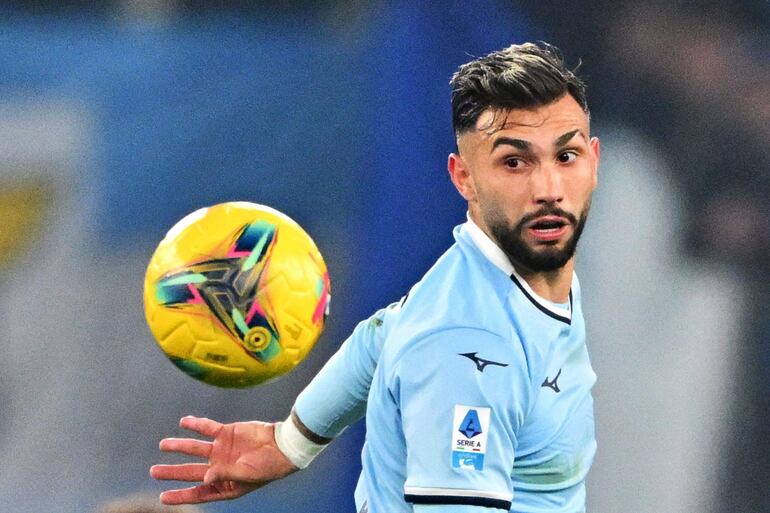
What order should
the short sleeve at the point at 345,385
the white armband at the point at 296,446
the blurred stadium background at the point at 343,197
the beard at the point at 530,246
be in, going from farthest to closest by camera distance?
1. the blurred stadium background at the point at 343,197
2. the white armband at the point at 296,446
3. the short sleeve at the point at 345,385
4. the beard at the point at 530,246

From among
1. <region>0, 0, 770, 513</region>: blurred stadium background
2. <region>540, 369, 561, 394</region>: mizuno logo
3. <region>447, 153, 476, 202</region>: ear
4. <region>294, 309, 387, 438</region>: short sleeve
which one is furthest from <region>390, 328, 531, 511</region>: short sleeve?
<region>0, 0, 770, 513</region>: blurred stadium background

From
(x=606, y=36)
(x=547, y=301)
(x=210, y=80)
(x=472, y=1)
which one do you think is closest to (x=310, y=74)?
(x=210, y=80)

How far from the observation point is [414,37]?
15.7 feet

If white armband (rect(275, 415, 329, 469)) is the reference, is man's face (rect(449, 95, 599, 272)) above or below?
above

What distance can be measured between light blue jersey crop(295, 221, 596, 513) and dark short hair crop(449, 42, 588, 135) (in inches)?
10.6

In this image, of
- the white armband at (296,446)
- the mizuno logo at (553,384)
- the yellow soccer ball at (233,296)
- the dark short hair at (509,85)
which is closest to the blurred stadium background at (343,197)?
the white armband at (296,446)

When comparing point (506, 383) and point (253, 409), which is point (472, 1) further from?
point (506, 383)

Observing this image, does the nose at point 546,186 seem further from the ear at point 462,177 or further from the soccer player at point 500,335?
the ear at point 462,177

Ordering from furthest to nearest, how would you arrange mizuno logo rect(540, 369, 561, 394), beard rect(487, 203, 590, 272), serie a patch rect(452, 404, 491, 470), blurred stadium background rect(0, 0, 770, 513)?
blurred stadium background rect(0, 0, 770, 513), beard rect(487, 203, 590, 272), mizuno logo rect(540, 369, 561, 394), serie a patch rect(452, 404, 491, 470)

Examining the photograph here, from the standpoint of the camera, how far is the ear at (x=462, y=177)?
2.81 metres

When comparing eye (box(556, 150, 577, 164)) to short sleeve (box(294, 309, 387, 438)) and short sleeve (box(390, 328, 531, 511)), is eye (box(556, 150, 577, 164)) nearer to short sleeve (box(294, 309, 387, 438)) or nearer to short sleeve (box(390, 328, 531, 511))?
short sleeve (box(390, 328, 531, 511))

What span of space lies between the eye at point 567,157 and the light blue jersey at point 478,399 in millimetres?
233

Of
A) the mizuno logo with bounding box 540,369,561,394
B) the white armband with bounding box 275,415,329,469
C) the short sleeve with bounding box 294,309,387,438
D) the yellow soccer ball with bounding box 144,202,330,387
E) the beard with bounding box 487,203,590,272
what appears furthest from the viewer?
the white armband with bounding box 275,415,329,469

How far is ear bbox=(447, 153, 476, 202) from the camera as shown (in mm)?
2812
